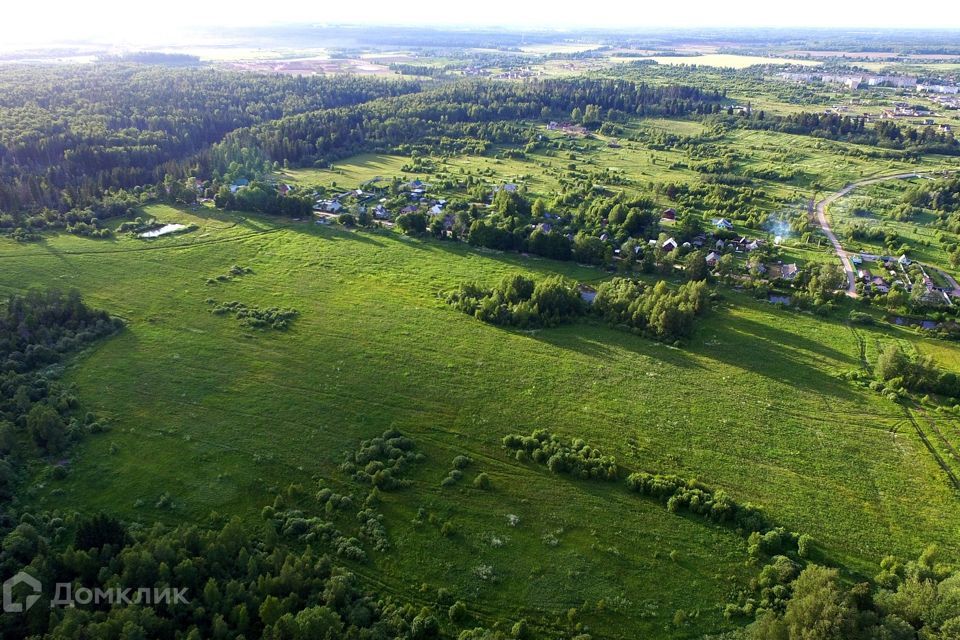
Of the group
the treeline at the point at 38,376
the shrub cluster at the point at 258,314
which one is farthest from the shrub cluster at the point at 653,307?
the treeline at the point at 38,376

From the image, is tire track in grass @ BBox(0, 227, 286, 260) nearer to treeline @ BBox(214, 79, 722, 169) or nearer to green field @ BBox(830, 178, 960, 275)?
treeline @ BBox(214, 79, 722, 169)

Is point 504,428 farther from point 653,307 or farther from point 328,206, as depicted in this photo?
point 328,206

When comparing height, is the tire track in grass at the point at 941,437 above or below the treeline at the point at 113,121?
below

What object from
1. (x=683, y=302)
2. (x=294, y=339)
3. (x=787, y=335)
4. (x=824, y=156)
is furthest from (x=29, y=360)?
(x=824, y=156)

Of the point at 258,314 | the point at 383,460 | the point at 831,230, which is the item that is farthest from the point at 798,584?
the point at 831,230

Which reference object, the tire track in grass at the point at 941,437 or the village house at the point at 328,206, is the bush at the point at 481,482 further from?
the village house at the point at 328,206

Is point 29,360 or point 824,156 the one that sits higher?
point 824,156

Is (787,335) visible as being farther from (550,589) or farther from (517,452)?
(550,589)
